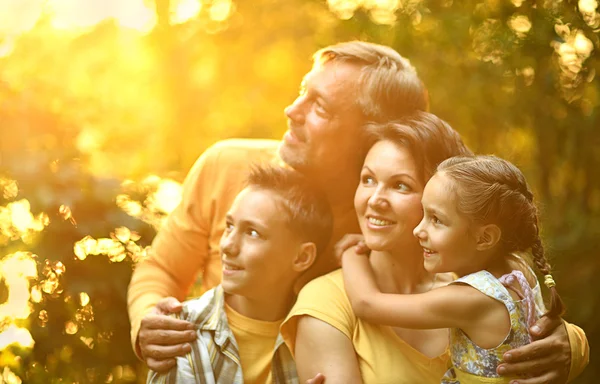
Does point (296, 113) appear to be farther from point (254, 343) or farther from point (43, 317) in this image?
point (43, 317)

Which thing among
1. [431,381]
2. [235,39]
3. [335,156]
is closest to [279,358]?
[431,381]

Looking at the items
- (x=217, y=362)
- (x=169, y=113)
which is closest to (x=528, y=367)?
(x=217, y=362)

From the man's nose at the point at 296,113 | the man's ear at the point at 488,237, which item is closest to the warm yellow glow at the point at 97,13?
the man's nose at the point at 296,113

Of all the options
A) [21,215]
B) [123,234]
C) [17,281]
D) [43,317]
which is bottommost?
[43,317]

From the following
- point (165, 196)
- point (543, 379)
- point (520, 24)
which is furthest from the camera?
point (520, 24)

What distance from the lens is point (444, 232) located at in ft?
6.81

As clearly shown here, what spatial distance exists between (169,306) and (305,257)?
0.44 meters

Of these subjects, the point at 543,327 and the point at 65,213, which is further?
the point at 65,213

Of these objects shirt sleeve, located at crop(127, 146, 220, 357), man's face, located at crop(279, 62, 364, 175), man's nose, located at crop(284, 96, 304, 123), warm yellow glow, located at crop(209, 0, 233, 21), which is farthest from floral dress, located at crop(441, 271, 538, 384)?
warm yellow glow, located at crop(209, 0, 233, 21)

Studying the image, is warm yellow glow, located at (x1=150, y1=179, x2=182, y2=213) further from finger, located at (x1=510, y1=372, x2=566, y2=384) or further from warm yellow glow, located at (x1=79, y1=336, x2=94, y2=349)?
finger, located at (x1=510, y1=372, x2=566, y2=384)

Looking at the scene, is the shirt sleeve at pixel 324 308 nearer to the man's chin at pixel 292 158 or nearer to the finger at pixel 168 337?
the finger at pixel 168 337

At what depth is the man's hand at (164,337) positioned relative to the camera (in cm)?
245

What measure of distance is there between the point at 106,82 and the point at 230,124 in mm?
1002

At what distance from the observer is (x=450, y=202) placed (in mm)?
2076
